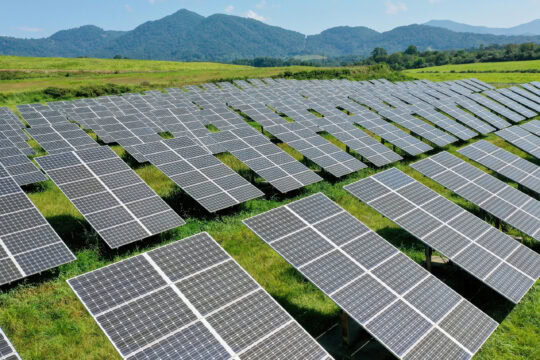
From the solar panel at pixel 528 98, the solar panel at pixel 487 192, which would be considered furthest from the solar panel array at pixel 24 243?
the solar panel at pixel 528 98

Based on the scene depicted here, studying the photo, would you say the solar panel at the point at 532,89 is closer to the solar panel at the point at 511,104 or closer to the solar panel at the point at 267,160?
the solar panel at the point at 511,104

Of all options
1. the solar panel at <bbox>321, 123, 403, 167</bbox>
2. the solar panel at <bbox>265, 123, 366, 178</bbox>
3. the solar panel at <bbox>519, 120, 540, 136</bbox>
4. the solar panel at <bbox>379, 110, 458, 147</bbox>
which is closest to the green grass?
the solar panel at <bbox>265, 123, 366, 178</bbox>

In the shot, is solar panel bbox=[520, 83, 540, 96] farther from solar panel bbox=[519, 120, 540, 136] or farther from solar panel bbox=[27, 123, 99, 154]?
solar panel bbox=[27, 123, 99, 154]

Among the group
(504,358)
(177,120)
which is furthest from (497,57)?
(504,358)

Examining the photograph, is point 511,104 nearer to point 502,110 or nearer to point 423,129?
point 502,110

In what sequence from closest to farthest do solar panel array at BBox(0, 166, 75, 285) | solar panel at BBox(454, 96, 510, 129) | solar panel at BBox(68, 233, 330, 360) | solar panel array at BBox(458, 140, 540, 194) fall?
solar panel at BBox(68, 233, 330, 360) → solar panel array at BBox(0, 166, 75, 285) → solar panel array at BBox(458, 140, 540, 194) → solar panel at BBox(454, 96, 510, 129)

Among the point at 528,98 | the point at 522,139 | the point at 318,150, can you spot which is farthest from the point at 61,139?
the point at 528,98
